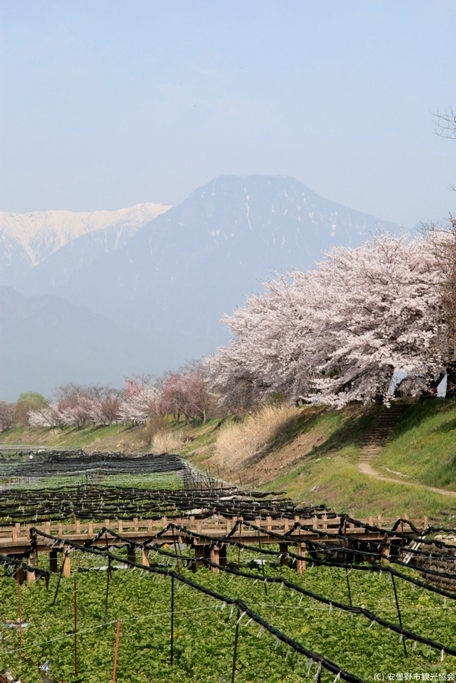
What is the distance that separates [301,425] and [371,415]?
8.94 m

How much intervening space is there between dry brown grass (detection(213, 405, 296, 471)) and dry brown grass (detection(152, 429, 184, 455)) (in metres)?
23.6

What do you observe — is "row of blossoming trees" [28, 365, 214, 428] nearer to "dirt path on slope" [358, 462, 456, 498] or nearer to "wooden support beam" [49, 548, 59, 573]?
"dirt path on slope" [358, 462, 456, 498]

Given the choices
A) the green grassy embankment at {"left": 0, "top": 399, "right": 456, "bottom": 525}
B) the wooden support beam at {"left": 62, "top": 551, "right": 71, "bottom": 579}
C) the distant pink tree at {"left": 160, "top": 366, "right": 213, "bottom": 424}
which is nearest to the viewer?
the wooden support beam at {"left": 62, "top": 551, "right": 71, "bottom": 579}

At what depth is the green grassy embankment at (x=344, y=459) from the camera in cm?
3541

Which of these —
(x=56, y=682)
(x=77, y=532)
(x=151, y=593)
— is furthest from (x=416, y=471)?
(x=56, y=682)

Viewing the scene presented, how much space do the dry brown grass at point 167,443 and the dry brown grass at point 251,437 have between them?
23608 millimetres

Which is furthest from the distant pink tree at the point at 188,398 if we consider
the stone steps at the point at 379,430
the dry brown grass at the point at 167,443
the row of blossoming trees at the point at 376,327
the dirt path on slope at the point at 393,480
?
the dirt path on slope at the point at 393,480

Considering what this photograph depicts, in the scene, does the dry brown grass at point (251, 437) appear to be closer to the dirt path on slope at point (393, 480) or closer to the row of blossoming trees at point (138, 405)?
the row of blossoming trees at point (138, 405)

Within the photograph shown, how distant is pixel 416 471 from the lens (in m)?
40.4

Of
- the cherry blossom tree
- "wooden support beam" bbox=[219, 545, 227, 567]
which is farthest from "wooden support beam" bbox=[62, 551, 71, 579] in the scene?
the cherry blossom tree

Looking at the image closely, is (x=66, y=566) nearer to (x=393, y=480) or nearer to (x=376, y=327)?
(x=393, y=480)

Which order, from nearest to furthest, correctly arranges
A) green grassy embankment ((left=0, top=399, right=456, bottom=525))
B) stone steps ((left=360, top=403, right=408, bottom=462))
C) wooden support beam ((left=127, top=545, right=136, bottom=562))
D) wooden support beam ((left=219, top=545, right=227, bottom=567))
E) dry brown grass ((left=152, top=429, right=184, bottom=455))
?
wooden support beam ((left=219, top=545, right=227, bottom=567)), wooden support beam ((left=127, top=545, right=136, bottom=562)), green grassy embankment ((left=0, top=399, right=456, bottom=525)), stone steps ((left=360, top=403, right=408, bottom=462)), dry brown grass ((left=152, top=429, right=184, bottom=455))

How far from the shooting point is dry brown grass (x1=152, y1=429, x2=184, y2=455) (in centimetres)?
9481

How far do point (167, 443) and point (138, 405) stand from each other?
38263mm
